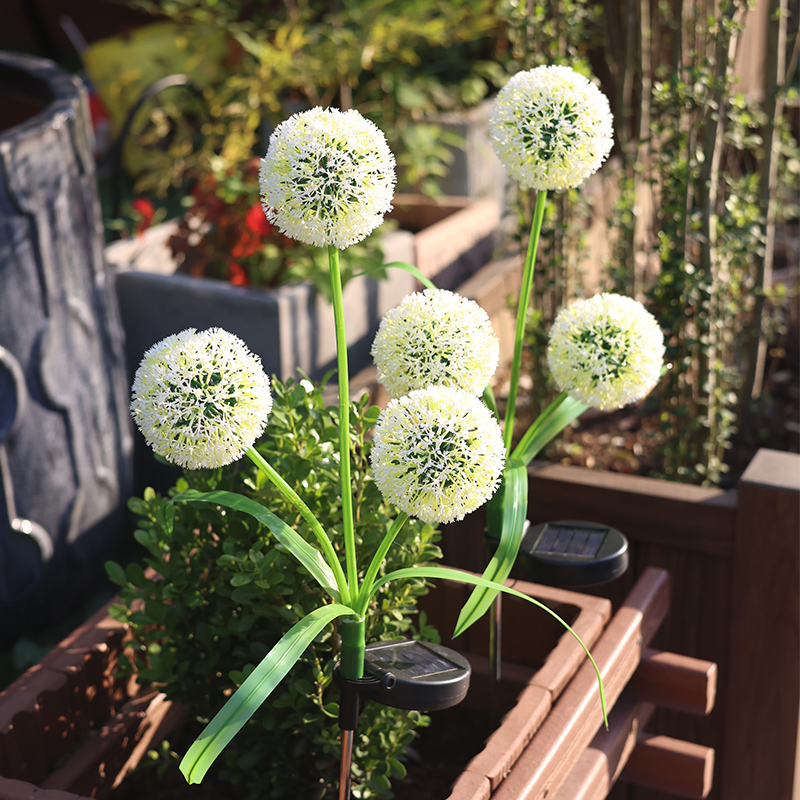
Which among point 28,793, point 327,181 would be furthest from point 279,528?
point 28,793

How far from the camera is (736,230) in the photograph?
1934 mm

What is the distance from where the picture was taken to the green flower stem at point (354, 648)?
0.92 meters

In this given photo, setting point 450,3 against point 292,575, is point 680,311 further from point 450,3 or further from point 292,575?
point 450,3

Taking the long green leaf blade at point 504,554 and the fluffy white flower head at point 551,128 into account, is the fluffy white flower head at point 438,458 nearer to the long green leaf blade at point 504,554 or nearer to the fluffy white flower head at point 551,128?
the long green leaf blade at point 504,554

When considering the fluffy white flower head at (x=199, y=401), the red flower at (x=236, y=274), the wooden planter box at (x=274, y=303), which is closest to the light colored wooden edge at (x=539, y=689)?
the fluffy white flower head at (x=199, y=401)

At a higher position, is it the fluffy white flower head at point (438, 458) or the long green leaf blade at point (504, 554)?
the fluffy white flower head at point (438, 458)

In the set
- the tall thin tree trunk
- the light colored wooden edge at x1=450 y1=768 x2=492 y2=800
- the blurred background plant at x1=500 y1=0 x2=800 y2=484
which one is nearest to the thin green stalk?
the light colored wooden edge at x1=450 y1=768 x2=492 y2=800

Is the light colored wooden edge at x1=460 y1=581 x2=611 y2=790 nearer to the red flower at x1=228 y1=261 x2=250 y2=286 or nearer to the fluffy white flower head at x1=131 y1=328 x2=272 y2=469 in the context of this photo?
the fluffy white flower head at x1=131 y1=328 x2=272 y2=469

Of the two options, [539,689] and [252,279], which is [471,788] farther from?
[252,279]

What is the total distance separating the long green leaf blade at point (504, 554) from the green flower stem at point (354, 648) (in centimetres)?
10

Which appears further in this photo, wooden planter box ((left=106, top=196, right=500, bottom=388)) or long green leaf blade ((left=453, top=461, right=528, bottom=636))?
wooden planter box ((left=106, top=196, right=500, bottom=388))

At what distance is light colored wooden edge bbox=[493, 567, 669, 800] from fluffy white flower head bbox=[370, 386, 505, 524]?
434 mm

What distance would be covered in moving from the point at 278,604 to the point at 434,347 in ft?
1.34

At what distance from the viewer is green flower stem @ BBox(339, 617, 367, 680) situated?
92cm
